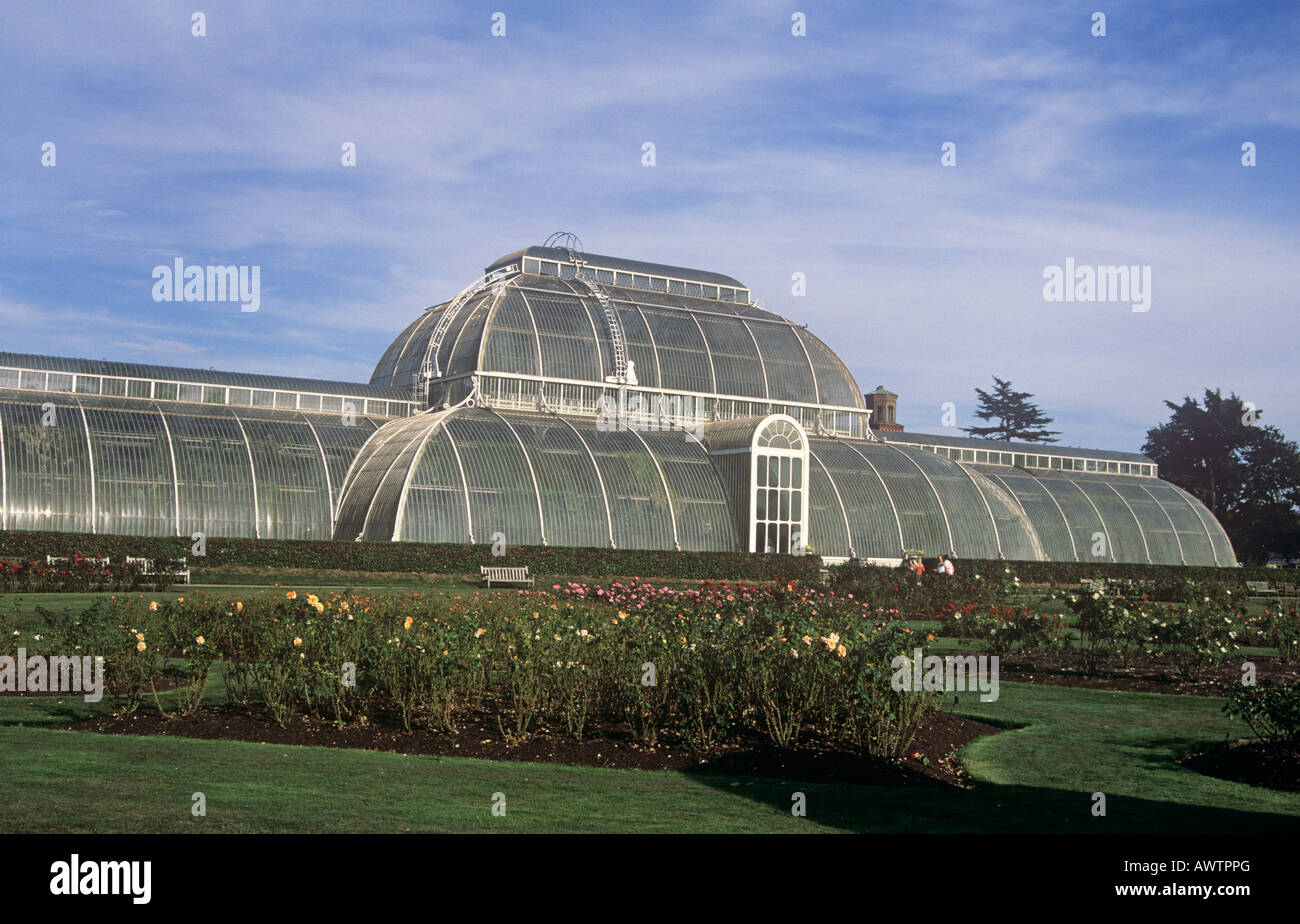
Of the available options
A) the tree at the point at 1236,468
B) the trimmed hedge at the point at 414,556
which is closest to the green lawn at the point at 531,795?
the trimmed hedge at the point at 414,556

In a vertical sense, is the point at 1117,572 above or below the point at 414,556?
below

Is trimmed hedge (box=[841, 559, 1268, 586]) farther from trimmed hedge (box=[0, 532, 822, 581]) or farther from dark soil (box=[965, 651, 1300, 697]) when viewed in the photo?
dark soil (box=[965, 651, 1300, 697])

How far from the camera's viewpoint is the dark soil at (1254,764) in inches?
516

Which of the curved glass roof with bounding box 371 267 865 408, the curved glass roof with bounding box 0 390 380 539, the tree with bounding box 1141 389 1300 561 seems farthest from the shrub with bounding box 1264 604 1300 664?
the tree with bounding box 1141 389 1300 561

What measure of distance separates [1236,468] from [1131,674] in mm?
80612

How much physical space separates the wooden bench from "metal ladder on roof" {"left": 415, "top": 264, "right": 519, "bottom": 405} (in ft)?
72.9

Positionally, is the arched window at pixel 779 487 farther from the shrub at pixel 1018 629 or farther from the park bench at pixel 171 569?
the shrub at pixel 1018 629

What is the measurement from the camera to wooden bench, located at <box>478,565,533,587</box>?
39.9 meters

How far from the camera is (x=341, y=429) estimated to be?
5522 cm

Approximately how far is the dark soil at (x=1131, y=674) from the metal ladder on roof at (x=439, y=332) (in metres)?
41.7

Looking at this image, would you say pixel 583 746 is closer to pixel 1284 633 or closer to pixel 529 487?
pixel 1284 633

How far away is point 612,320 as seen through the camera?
64.1 metres

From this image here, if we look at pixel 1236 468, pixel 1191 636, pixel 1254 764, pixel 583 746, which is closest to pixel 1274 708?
pixel 1254 764
